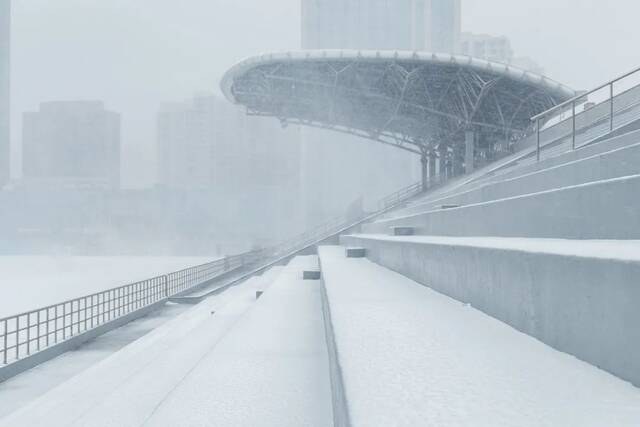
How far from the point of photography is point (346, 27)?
81938 mm

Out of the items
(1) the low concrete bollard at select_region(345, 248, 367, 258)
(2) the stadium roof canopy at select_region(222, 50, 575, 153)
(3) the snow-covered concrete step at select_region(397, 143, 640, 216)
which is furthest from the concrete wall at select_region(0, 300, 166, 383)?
(2) the stadium roof canopy at select_region(222, 50, 575, 153)

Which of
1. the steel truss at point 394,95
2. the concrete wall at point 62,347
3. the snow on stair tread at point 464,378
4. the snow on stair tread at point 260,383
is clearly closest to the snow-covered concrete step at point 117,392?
the snow on stair tread at point 260,383

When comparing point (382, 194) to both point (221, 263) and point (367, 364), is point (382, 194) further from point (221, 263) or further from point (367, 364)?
point (367, 364)

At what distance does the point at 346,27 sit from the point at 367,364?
85349mm

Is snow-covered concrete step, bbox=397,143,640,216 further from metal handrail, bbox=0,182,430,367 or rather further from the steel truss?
the steel truss

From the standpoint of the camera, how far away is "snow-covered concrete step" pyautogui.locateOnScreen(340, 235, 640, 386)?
1.81 metres

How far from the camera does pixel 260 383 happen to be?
12.4ft

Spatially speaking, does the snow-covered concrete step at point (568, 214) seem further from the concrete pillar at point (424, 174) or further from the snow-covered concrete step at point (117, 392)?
the concrete pillar at point (424, 174)

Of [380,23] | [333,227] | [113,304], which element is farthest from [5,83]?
[113,304]

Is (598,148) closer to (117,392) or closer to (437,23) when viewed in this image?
(117,392)

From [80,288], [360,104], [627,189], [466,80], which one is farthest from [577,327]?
[80,288]

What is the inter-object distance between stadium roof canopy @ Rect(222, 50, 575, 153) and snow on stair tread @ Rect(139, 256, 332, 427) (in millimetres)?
25726

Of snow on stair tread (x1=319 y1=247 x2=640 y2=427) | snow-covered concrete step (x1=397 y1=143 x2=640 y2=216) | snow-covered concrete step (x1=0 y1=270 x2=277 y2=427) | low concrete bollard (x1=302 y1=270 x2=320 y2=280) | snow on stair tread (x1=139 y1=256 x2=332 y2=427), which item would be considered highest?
snow-covered concrete step (x1=397 y1=143 x2=640 y2=216)

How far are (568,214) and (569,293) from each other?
1916 mm
